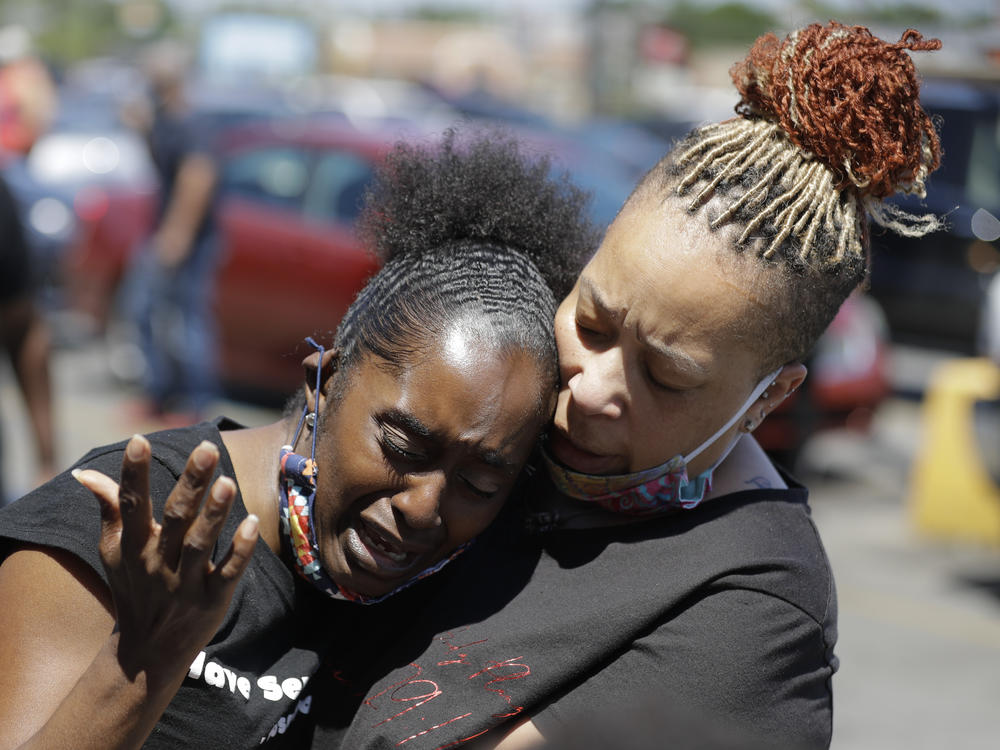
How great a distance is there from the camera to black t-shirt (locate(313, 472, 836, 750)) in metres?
1.76

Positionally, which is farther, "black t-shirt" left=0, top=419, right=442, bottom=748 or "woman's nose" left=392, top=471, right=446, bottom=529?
"woman's nose" left=392, top=471, right=446, bottom=529

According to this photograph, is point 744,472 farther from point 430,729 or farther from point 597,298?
point 430,729

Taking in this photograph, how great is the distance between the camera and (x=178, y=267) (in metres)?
7.98

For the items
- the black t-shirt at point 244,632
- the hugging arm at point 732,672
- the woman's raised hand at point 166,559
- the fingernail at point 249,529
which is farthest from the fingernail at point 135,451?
the hugging arm at point 732,672

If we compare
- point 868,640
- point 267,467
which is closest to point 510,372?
point 267,467

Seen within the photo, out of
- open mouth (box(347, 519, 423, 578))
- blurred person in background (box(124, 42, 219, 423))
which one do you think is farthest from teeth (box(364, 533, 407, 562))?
blurred person in background (box(124, 42, 219, 423))

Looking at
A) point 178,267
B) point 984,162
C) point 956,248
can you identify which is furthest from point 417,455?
point 984,162

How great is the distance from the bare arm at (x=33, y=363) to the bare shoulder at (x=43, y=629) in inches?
115

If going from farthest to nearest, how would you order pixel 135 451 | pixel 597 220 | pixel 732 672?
pixel 597 220, pixel 732 672, pixel 135 451

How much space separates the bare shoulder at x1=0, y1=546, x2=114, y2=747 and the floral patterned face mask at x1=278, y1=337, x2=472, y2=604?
32 cm

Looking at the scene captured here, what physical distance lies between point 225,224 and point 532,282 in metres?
6.44

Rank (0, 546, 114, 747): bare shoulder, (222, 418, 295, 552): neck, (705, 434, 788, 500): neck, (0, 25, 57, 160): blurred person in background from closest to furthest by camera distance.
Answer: (0, 546, 114, 747): bare shoulder
(222, 418, 295, 552): neck
(705, 434, 788, 500): neck
(0, 25, 57, 160): blurred person in background

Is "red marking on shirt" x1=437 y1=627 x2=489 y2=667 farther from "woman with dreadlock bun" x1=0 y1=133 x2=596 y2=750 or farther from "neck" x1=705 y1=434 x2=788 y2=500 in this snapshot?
"neck" x1=705 y1=434 x2=788 y2=500

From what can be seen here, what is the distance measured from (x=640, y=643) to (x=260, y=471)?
0.62m
